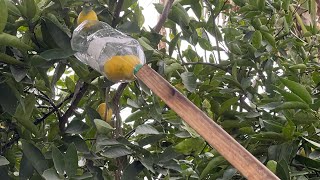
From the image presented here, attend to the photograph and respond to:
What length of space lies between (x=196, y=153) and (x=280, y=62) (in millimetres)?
275

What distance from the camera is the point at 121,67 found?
0.63 m

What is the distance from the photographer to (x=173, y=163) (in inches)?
34.2

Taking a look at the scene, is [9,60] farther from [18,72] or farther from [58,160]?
[58,160]

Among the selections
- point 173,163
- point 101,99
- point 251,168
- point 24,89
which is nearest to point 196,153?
point 173,163

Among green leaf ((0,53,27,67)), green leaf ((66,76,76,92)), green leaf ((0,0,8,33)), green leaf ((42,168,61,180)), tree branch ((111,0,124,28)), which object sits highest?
green leaf ((0,0,8,33))

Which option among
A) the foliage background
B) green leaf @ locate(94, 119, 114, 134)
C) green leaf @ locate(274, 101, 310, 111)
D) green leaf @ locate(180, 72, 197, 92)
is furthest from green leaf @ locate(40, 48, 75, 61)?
green leaf @ locate(274, 101, 310, 111)

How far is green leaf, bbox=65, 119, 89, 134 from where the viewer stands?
827 millimetres

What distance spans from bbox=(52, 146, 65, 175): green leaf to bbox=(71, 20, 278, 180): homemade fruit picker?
13 centimetres

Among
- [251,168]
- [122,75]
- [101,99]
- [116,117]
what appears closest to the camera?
[251,168]

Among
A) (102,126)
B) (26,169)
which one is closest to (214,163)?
(102,126)

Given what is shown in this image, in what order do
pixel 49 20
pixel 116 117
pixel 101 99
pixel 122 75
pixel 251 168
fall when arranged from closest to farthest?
pixel 251 168
pixel 122 75
pixel 49 20
pixel 116 117
pixel 101 99

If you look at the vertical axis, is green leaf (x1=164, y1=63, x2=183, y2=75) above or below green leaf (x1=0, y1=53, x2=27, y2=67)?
below

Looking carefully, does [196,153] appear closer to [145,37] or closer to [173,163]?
[173,163]

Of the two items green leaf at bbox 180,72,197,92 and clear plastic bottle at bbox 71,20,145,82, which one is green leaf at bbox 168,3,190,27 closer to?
green leaf at bbox 180,72,197,92
